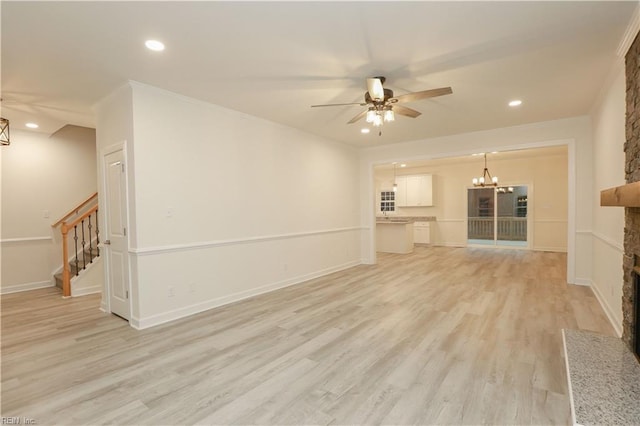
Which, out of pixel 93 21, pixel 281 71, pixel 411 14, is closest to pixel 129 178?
pixel 93 21

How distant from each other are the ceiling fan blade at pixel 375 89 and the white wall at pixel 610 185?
2362 mm

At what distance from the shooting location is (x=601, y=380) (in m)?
1.85

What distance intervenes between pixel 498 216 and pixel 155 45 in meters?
10.3

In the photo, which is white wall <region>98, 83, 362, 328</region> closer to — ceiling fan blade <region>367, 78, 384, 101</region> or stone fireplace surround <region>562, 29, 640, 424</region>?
ceiling fan blade <region>367, 78, 384, 101</region>

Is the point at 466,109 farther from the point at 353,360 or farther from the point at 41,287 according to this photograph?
the point at 41,287

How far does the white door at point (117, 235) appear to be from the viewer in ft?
11.8

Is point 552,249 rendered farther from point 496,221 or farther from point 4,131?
point 4,131

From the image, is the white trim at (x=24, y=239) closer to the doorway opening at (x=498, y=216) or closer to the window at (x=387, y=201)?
the window at (x=387, y=201)

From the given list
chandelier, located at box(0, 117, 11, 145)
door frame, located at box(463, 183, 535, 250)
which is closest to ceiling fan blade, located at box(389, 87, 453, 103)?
chandelier, located at box(0, 117, 11, 145)

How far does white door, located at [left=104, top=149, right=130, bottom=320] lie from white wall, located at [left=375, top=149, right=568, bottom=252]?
348 inches

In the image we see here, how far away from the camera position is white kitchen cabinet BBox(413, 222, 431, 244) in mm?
10484

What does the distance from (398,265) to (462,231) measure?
14.2 ft

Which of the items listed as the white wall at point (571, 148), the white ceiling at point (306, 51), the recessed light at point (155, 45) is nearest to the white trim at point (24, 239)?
the white ceiling at point (306, 51)

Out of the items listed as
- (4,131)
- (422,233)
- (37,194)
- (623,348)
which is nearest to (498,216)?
(422,233)
